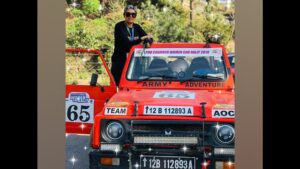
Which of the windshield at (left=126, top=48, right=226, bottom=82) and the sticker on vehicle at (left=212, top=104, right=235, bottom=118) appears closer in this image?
the sticker on vehicle at (left=212, top=104, right=235, bottom=118)

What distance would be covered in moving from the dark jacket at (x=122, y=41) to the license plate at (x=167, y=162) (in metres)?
1.37

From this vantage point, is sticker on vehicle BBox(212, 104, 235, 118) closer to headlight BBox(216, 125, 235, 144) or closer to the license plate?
headlight BBox(216, 125, 235, 144)

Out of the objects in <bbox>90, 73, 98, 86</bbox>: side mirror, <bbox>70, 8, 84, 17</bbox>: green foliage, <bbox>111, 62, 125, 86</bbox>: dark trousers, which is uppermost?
<bbox>70, 8, 84, 17</bbox>: green foliage

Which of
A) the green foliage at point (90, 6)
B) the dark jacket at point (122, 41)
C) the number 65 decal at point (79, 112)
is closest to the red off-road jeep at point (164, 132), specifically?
the number 65 decal at point (79, 112)

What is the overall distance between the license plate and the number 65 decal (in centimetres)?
106

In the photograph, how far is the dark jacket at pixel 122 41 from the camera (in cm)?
545

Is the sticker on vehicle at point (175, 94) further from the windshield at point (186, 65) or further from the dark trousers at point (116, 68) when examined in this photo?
the dark trousers at point (116, 68)

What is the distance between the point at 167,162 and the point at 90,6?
1949 mm

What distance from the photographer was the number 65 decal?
5.39 metres

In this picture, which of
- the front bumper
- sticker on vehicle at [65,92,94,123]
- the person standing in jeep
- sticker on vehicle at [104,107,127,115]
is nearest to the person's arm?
the person standing in jeep

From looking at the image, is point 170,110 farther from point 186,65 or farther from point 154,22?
point 154,22
